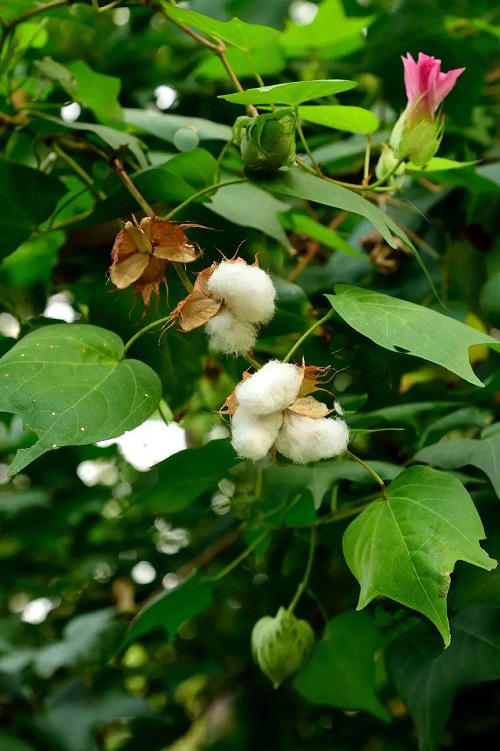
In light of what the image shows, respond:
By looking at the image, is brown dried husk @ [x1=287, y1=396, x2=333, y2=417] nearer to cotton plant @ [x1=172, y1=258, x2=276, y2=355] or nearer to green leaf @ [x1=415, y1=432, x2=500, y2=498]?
cotton plant @ [x1=172, y1=258, x2=276, y2=355]

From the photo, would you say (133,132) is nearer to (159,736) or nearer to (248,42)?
(248,42)

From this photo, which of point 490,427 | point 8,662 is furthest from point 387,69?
point 8,662

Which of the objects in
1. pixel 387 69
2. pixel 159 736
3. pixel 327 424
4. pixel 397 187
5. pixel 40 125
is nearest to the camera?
pixel 327 424

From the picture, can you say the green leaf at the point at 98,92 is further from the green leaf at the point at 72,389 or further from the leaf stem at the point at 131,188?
the green leaf at the point at 72,389

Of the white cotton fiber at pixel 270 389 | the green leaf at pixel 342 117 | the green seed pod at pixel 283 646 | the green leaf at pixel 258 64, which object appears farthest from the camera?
the green leaf at pixel 258 64

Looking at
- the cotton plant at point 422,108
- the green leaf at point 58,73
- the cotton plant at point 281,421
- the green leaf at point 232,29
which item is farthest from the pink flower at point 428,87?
the green leaf at point 58,73

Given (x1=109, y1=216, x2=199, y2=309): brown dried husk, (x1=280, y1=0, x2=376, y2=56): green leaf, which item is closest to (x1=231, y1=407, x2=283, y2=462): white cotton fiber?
(x1=109, y1=216, x2=199, y2=309): brown dried husk
